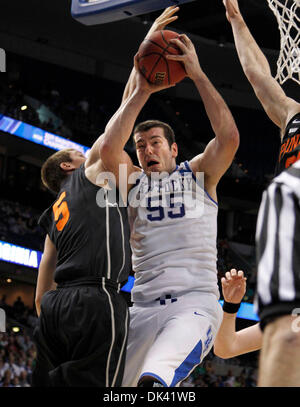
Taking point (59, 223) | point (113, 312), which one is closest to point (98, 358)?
point (113, 312)

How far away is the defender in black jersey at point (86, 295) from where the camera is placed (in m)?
2.79

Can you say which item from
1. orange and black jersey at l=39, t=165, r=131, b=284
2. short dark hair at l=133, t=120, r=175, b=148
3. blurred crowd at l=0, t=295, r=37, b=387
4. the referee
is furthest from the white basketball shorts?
blurred crowd at l=0, t=295, r=37, b=387

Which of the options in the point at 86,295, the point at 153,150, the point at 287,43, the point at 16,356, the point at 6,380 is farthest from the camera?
the point at 16,356

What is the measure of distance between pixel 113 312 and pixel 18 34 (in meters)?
17.3

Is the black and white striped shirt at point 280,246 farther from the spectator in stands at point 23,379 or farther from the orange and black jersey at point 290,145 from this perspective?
the spectator in stands at point 23,379

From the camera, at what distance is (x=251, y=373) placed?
1664cm

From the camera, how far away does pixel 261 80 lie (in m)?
3.92

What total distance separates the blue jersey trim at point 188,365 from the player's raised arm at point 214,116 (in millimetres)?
990

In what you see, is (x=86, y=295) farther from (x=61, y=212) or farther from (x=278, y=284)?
(x=278, y=284)

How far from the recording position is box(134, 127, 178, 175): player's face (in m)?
3.61

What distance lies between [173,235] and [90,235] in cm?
59

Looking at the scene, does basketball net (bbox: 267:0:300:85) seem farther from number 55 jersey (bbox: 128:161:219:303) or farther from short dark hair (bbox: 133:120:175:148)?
number 55 jersey (bbox: 128:161:219:303)

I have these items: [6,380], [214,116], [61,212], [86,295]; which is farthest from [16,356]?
[214,116]

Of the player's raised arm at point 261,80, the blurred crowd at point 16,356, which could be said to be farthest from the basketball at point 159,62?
the blurred crowd at point 16,356
